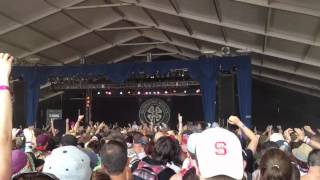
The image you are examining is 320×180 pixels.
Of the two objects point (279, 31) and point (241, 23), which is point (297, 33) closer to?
point (279, 31)

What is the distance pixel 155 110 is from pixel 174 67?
6335mm

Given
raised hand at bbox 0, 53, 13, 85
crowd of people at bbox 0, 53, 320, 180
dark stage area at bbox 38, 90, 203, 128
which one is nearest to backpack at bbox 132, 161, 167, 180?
crowd of people at bbox 0, 53, 320, 180

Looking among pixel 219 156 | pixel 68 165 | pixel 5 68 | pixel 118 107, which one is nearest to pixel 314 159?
pixel 68 165

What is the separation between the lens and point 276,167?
8.52 ft

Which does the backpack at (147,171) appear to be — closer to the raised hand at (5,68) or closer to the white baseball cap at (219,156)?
the white baseball cap at (219,156)

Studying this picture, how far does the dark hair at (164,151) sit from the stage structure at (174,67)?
Result: 10.5 metres

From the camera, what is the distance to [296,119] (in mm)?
21703

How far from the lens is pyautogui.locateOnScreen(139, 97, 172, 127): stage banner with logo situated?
73.7 ft

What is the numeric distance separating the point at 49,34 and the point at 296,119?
11.4 m

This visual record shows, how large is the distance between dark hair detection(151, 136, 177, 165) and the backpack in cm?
13

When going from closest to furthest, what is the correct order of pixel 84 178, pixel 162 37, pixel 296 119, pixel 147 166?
1. pixel 84 178
2. pixel 147 166
3. pixel 162 37
4. pixel 296 119

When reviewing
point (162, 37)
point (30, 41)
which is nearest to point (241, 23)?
point (162, 37)

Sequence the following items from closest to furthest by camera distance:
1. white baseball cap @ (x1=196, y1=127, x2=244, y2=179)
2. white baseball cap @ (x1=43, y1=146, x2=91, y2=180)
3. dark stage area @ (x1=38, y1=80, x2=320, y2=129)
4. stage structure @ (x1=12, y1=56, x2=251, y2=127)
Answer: white baseball cap @ (x1=196, y1=127, x2=244, y2=179), white baseball cap @ (x1=43, y1=146, x2=91, y2=180), stage structure @ (x1=12, y1=56, x2=251, y2=127), dark stage area @ (x1=38, y1=80, x2=320, y2=129)

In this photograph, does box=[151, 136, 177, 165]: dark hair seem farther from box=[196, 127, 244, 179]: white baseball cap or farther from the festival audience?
box=[196, 127, 244, 179]: white baseball cap
